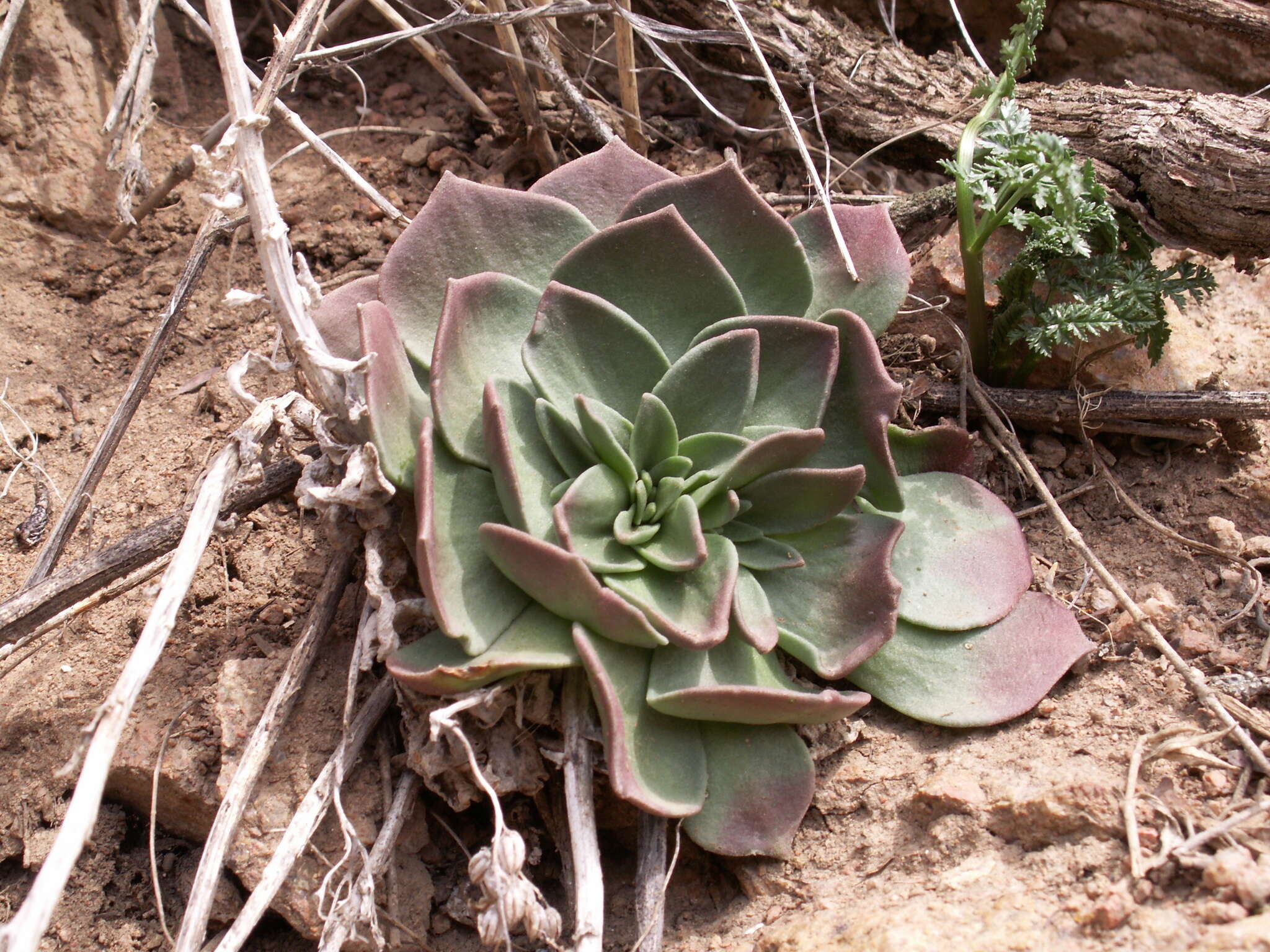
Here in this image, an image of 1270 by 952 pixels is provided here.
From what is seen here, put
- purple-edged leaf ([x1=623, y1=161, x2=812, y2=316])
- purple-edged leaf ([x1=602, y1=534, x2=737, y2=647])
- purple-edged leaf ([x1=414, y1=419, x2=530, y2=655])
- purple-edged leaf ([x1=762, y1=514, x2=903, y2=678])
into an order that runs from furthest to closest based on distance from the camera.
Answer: purple-edged leaf ([x1=623, y1=161, x2=812, y2=316]) < purple-edged leaf ([x1=762, y1=514, x2=903, y2=678]) < purple-edged leaf ([x1=602, y1=534, x2=737, y2=647]) < purple-edged leaf ([x1=414, y1=419, x2=530, y2=655])

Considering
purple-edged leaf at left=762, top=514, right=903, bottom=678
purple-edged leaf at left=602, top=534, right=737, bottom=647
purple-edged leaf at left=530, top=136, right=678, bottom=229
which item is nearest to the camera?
purple-edged leaf at left=602, top=534, right=737, bottom=647

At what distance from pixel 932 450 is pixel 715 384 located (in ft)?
1.81

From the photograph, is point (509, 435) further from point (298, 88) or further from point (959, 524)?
point (298, 88)

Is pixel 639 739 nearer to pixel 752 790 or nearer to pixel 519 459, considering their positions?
pixel 752 790

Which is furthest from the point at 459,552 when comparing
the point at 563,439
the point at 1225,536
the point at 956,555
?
the point at 1225,536

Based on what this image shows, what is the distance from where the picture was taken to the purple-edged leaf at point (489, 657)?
143 centimetres

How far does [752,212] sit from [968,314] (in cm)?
69

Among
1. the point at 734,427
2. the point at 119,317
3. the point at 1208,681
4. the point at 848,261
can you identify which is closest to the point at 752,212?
the point at 848,261

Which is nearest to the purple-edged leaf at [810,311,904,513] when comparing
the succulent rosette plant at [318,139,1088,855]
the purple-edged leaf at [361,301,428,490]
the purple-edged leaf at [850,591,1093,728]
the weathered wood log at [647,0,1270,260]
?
the succulent rosette plant at [318,139,1088,855]

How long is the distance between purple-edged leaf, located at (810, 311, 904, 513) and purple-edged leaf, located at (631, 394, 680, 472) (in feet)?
0.98

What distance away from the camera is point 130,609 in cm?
196

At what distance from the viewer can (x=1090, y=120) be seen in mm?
2305

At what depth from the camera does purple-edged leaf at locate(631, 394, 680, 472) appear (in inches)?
67.3

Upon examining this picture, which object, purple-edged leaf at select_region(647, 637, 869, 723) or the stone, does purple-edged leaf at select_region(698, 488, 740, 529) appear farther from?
the stone
